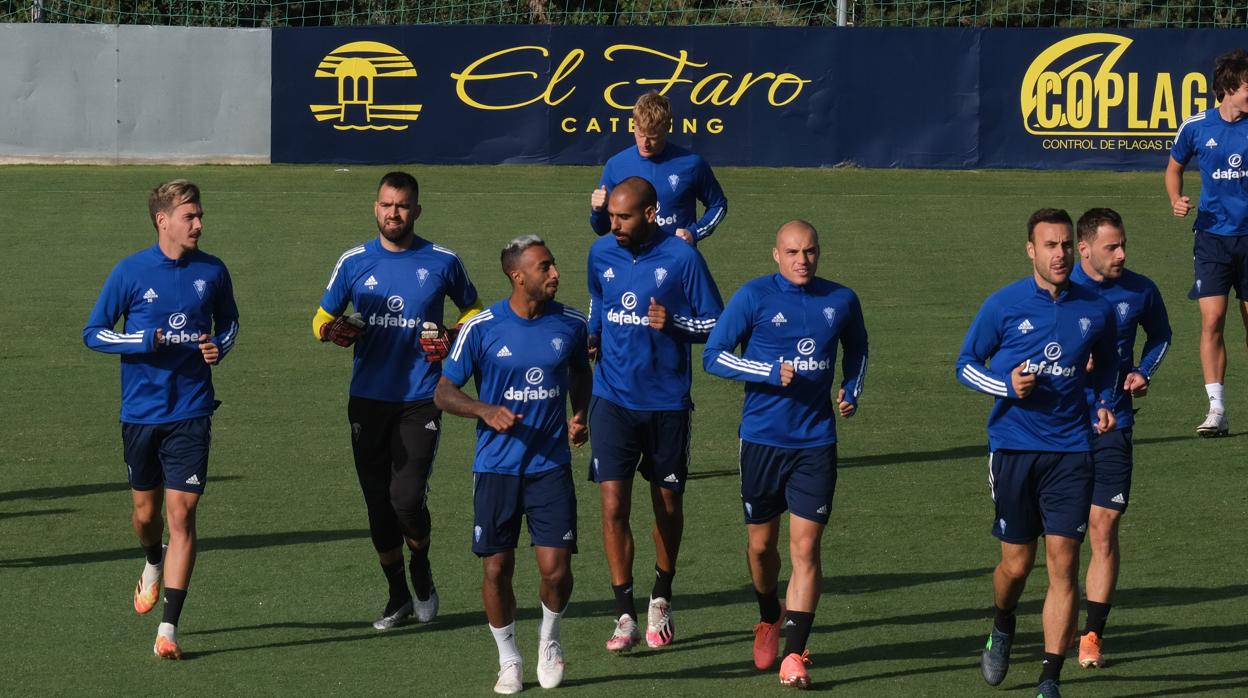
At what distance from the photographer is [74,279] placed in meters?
19.8

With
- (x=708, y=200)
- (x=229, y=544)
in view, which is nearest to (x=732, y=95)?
(x=708, y=200)

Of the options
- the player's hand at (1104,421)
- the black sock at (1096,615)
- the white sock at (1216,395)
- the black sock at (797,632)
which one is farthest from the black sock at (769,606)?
the white sock at (1216,395)

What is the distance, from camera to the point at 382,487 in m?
9.34

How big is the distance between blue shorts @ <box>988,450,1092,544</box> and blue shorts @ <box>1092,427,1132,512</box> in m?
0.52

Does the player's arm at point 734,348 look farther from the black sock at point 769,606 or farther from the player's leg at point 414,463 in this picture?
the player's leg at point 414,463

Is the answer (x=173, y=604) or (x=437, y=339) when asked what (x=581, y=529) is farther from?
(x=173, y=604)

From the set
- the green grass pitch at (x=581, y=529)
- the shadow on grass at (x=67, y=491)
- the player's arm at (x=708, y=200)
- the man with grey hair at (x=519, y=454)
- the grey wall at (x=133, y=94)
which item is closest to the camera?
the man with grey hair at (x=519, y=454)

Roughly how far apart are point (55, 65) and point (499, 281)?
462 inches

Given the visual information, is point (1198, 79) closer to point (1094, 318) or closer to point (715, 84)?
point (715, 84)

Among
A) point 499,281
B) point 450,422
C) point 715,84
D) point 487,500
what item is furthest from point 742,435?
point 715,84

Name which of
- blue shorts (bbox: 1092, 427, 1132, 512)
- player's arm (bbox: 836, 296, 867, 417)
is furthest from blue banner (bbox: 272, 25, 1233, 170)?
blue shorts (bbox: 1092, 427, 1132, 512)

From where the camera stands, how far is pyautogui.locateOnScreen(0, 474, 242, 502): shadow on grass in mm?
11906

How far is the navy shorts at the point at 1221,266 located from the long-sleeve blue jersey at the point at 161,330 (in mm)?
7672

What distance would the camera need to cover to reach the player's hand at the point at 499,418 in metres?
7.89
